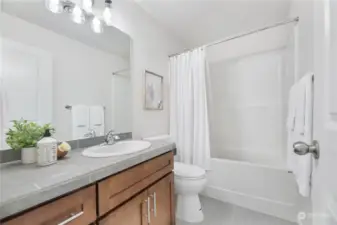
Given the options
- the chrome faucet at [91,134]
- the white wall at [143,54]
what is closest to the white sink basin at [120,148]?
the chrome faucet at [91,134]

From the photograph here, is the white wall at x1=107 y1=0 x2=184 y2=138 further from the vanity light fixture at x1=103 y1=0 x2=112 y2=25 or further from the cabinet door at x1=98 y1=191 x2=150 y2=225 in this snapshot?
the cabinet door at x1=98 y1=191 x2=150 y2=225

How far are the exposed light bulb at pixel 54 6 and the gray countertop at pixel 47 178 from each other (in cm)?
102

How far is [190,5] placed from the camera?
2121 mm

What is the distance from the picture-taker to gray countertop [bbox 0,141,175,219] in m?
0.57

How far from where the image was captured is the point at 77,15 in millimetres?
1406

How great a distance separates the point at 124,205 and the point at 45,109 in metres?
0.81

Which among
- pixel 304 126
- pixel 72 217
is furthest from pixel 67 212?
pixel 304 126

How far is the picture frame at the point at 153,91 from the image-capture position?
7.13 ft

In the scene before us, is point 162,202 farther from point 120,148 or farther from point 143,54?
point 143,54

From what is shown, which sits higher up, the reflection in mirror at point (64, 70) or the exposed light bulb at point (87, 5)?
the exposed light bulb at point (87, 5)

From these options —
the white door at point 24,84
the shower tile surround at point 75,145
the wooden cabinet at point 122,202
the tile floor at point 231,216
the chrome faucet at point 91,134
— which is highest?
the white door at point 24,84

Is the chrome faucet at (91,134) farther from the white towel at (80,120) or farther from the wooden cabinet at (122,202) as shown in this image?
the wooden cabinet at (122,202)

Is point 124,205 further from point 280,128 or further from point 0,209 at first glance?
point 280,128

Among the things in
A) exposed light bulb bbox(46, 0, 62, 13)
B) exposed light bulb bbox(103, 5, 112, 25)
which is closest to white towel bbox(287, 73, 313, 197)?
exposed light bulb bbox(103, 5, 112, 25)
